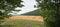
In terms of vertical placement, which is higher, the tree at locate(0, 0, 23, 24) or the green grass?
the tree at locate(0, 0, 23, 24)

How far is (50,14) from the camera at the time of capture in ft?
41.8

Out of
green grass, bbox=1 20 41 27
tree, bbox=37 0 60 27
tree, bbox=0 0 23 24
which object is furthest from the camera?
green grass, bbox=1 20 41 27

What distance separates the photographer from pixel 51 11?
496 inches

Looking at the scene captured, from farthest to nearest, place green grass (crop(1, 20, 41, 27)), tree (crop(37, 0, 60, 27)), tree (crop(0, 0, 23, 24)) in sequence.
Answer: green grass (crop(1, 20, 41, 27)) → tree (crop(37, 0, 60, 27)) → tree (crop(0, 0, 23, 24))

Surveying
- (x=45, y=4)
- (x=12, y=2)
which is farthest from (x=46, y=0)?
(x=12, y=2)

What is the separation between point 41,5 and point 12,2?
365 cm

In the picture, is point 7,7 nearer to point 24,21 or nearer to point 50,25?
point 50,25

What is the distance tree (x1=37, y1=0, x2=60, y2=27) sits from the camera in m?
12.4

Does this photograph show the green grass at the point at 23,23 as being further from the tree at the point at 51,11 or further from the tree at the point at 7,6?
the tree at the point at 7,6

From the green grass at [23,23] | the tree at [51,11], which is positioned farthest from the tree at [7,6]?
the green grass at [23,23]

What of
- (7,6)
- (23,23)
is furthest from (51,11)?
(23,23)

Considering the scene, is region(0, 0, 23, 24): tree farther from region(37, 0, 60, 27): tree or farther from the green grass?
the green grass

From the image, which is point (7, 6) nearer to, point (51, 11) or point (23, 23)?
point (51, 11)

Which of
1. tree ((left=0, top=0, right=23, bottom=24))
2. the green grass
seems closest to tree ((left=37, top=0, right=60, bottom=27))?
tree ((left=0, top=0, right=23, bottom=24))
